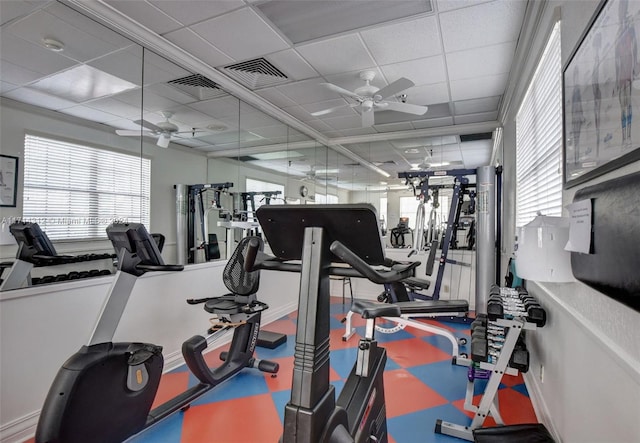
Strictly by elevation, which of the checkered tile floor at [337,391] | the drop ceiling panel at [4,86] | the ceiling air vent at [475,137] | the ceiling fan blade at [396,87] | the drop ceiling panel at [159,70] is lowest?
the checkered tile floor at [337,391]

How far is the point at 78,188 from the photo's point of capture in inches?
104

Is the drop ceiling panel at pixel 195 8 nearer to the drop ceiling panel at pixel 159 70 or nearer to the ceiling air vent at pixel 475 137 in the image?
the drop ceiling panel at pixel 159 70

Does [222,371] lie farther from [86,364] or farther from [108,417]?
[86,364]

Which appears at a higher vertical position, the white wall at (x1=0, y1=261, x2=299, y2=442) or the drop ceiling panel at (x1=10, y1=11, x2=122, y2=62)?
the drop ceiling panel at (x1=10, y1=11, x2=122, y2=62)

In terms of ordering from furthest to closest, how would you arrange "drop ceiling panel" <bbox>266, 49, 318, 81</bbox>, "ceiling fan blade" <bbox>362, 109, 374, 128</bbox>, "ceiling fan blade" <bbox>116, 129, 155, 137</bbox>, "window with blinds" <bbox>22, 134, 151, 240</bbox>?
"ceiling fan blade" <bbox>362, 109, 374, 128</bbox>
"drop ceiling panel" <bbox>266, 49, 318, 81</bbox>
"ceiling fan blade" <bbox>116, 129, 155, 137</bbox>
"window with blinds" <bbox>22, 134, 151, 240</bbox>

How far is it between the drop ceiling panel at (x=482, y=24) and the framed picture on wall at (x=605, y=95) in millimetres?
1343

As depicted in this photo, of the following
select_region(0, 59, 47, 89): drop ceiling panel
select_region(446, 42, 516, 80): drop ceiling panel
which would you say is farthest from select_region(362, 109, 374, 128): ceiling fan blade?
select_region(0, 59, 47, 89): drop ceiling panel

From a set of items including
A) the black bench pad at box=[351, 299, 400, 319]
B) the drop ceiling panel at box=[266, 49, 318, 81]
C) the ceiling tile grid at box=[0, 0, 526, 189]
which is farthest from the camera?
the drop ceiling panel at box=[266, 49, 318, 81]

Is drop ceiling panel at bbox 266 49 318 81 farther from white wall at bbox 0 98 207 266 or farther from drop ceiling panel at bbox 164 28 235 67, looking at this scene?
white wall at bbox 0 98 207 266

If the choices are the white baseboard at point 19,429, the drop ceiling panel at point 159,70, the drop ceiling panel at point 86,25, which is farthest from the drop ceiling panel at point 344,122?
the white baseboard at point 19,429

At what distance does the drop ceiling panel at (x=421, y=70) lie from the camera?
11.4 feet

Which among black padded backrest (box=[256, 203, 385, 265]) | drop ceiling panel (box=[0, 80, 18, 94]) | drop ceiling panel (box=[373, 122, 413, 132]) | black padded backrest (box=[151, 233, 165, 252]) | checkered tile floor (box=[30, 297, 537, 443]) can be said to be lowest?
checkered tile floor (box=[30, 297, 537, 443])

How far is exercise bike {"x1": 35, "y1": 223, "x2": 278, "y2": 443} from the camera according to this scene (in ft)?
5.26

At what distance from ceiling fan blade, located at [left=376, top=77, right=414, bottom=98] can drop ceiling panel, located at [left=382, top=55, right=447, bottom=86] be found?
1.12 ft
